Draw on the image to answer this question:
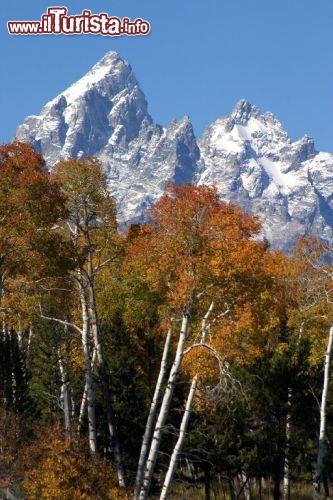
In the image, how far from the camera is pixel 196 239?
25297 mm

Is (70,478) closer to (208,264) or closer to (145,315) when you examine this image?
(208,264)

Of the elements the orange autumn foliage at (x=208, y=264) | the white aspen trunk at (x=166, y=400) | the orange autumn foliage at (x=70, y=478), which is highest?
the orange autumn foliage at (x=208, y=264)

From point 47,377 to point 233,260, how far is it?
26076mm

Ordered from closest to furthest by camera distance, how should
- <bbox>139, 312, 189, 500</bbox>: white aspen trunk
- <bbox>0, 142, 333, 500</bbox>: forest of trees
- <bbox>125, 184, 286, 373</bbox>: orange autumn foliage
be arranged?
1. <bbox>139, 312, 189, 500</bbox>: white aspen trunk
2. <bbox>125, 184, 286, 373</bbox>: orange autumn foliage
3. <bbox>0, 142, 333, 500</bbox>: forest of trees

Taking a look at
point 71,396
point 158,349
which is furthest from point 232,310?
point 71,396

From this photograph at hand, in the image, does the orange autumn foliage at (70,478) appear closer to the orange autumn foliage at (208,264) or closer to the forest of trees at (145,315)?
the forest of trees at (145,315)

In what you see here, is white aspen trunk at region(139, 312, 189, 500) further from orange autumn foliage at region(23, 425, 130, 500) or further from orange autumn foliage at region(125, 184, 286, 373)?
orange autumn foliage at region(23, 425, 130, 500)

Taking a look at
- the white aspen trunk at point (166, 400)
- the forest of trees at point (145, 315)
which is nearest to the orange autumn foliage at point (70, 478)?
the forest of trees at point (145, 315)

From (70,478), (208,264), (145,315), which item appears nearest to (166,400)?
(70,478)

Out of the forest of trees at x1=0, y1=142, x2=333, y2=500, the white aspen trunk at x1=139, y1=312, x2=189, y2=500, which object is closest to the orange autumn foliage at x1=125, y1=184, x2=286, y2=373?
the forest of trees at x1=0, y1=142, x2=333, y2=500

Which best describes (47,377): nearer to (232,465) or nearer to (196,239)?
(232,465)

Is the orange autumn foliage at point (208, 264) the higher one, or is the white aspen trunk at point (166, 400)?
the orange autumn foliage at point (208, 264)

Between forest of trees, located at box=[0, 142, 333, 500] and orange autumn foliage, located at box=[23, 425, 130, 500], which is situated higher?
forest of trees, located at box=[0, 142, 333, 500]

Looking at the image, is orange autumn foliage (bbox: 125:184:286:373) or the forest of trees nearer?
orange autumn foliage (bbox: 125:184:286:373)
